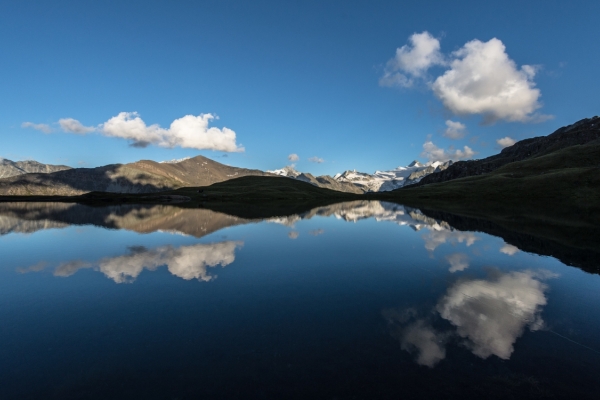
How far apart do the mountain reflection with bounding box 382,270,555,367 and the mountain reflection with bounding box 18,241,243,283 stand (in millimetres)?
15290

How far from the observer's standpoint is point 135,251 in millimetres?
32625

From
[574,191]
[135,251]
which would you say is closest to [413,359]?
[135,251]

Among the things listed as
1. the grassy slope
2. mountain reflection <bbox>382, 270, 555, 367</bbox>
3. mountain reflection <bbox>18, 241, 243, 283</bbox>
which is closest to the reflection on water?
mountain reflection <bbox>382, 270, 555, 367</bbox>

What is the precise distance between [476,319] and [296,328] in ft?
32.2

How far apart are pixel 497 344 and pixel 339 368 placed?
782 cm

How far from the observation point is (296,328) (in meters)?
14.6

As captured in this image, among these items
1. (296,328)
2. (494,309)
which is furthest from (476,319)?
(296,328)

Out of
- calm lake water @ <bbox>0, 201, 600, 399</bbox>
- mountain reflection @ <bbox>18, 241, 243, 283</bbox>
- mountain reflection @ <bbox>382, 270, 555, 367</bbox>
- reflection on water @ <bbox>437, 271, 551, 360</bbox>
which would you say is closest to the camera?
calm lake water @ <bbox>0, 201, 600, 399</bbox>

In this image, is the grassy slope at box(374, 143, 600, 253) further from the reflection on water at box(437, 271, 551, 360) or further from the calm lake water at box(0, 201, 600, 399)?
the calm lake water at box(0, 201, 600, 399)

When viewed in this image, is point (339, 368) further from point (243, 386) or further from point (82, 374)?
point (82, 374)

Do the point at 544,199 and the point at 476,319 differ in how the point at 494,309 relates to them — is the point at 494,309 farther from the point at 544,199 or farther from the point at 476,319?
the point at 544,199

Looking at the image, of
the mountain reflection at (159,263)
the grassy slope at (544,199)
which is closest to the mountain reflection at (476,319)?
the mountain reflection at (159,263)

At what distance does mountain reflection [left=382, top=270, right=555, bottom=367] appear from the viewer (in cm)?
1312

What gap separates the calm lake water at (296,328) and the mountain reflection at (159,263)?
0.78ft
